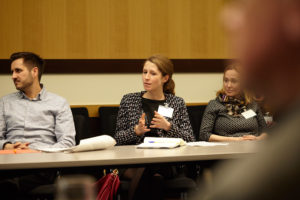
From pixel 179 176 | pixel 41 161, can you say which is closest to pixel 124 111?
pixel 179 176

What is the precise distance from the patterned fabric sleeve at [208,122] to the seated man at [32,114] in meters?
1.21

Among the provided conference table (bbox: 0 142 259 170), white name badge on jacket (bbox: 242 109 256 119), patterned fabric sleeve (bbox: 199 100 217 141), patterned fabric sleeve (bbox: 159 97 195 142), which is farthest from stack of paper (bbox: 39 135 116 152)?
white name badge on jacket (bbox: 242 109 256 119)

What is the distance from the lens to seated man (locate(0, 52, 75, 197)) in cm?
315

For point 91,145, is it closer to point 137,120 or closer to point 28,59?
point 137,120

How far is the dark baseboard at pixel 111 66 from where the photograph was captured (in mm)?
3949

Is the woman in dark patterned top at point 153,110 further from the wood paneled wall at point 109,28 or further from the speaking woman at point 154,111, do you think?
the wood paneled wall at point 109,28

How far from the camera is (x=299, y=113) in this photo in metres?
0.30

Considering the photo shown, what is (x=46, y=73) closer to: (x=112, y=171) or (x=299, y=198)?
(x=112, y=171)

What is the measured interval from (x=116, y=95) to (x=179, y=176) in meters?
1.54

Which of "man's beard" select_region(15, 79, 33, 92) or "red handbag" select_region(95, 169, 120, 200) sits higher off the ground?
"man's beard" select_region(15, 79, 33, 92)

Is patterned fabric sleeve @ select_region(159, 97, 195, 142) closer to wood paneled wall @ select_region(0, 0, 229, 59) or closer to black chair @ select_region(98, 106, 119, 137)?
black chair @ select_region(98, 106, 119, 137)

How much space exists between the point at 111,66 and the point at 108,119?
802 mm

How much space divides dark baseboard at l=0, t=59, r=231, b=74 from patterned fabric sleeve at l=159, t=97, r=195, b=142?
907 millimetres

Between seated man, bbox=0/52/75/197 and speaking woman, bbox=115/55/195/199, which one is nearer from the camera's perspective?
speaking woman, bbox=115/55/195/199
